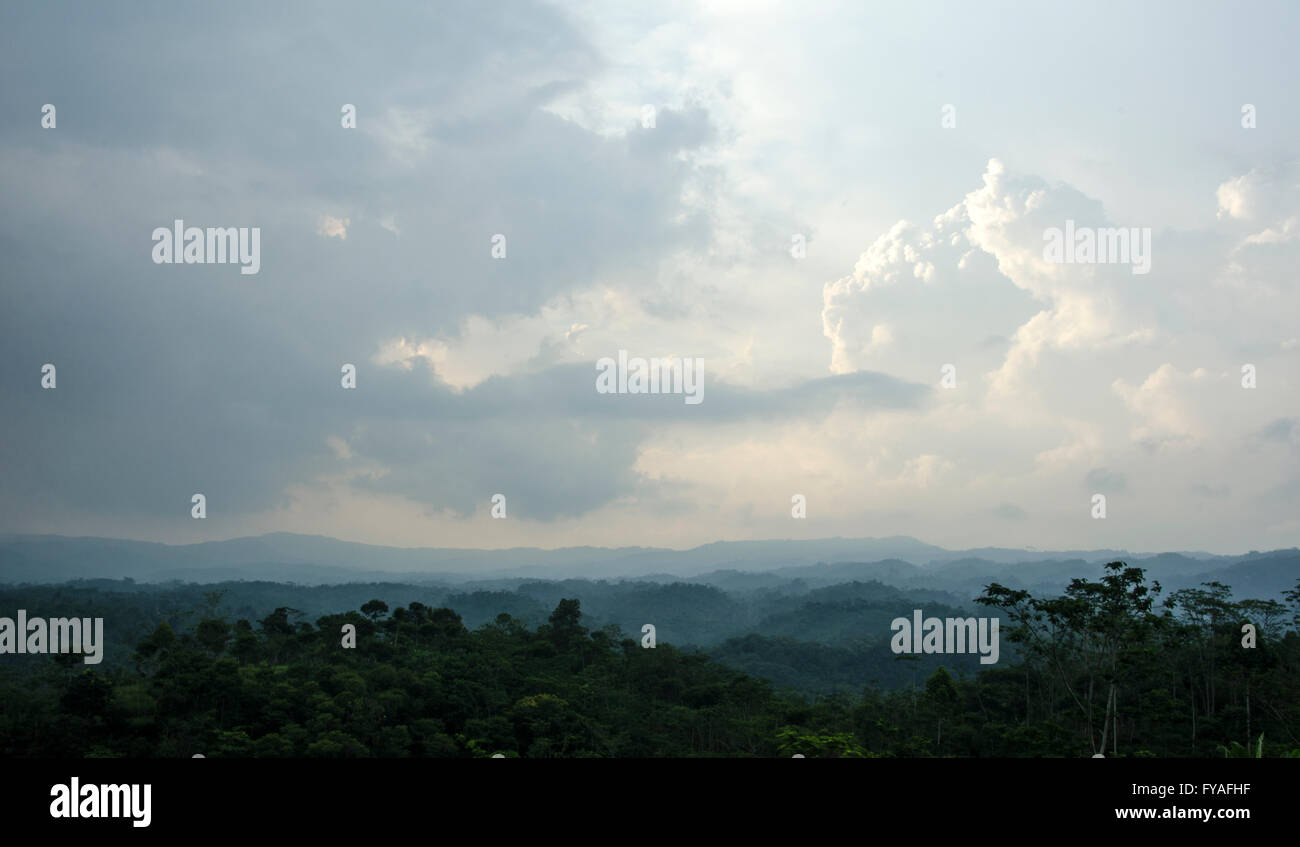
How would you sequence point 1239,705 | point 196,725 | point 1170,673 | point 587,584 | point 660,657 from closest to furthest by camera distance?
1. point 196,725
2. point 1239,705
3. point 1170,673
4. point 660,657
5. point 587,584

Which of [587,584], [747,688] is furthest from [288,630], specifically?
[587,584]

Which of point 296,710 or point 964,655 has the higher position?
point 296,710

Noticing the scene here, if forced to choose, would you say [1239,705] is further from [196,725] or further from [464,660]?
[196,725]

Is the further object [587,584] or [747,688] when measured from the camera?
[587,584]
